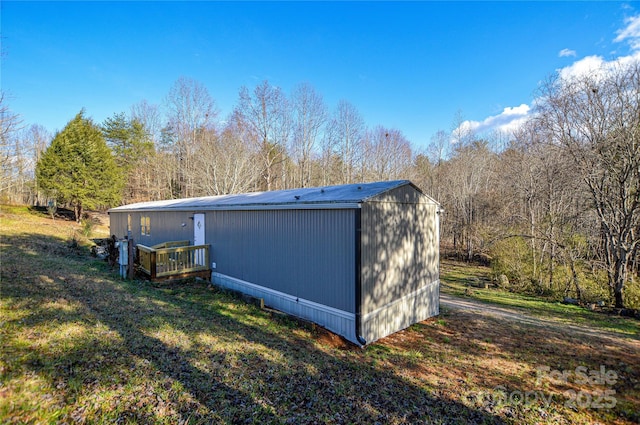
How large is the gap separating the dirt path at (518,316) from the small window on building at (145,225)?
12.2 metres

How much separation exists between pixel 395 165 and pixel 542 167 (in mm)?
11642

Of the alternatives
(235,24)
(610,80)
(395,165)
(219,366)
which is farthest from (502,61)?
(219,366)

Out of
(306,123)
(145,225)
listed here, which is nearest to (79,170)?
(145,225)

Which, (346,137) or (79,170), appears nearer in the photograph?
(79,170)

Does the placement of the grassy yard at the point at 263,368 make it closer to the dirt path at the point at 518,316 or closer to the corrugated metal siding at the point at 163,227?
the dirt path at the point at 518,316

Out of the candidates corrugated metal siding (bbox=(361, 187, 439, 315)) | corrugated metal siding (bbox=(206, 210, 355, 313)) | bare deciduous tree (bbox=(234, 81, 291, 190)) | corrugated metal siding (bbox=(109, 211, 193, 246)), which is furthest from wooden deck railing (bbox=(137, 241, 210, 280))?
bare deciduous tree (bbox=(234, 81, 291, 190))

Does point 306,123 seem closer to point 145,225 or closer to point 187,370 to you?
point 145,225

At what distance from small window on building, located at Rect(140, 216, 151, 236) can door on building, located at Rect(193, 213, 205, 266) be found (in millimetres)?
4109

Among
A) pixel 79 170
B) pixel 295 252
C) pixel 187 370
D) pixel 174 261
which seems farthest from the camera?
pixel 79 170

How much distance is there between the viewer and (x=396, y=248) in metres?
6.24

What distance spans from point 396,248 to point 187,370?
14.4 feet

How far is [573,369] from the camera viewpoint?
16.3 ft

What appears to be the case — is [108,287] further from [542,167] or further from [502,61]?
[502,61]

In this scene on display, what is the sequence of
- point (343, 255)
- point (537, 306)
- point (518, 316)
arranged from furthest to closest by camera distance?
point (537, 306) < point (518, 316) < point (343, 255)
